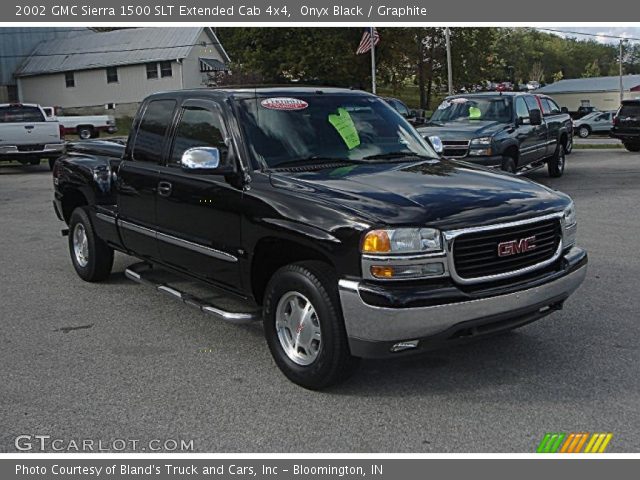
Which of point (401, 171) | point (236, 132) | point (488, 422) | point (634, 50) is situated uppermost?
point (634, 50)

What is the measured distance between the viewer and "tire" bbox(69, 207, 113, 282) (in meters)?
7.34

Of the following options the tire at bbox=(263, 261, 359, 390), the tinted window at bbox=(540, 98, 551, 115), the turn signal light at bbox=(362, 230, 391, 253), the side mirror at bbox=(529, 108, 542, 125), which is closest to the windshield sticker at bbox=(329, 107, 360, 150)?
the tire at bbox=(263, 261, 359, 390)

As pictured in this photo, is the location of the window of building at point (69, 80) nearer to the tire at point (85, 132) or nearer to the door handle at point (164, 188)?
the tire at point (85, 132)

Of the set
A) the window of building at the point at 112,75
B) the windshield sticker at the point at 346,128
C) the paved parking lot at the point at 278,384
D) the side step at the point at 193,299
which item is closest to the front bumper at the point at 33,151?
the side step at the point at 193,299

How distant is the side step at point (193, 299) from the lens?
5117mm

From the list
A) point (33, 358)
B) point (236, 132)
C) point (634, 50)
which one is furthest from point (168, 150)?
point (634, 50)

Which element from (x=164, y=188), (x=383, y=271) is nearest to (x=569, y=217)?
(x=383, y=271)

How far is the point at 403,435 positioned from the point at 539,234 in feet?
5.18

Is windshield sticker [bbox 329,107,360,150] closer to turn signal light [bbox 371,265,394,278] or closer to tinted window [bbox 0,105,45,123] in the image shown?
turn signal light [bbox 371,265,394,278]

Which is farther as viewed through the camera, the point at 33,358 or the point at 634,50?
the point at 634,50

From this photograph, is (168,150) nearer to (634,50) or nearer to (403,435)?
(403,435)

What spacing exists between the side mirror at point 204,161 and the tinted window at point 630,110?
69.8 feet

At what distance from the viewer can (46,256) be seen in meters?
9.08

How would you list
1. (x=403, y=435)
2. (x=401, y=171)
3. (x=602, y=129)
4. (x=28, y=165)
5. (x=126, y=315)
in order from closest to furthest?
(x=403, y=435)
(x=401, y=171)
(x=126, y=315)
(x=28, y=165)
(x=602, y=129)
